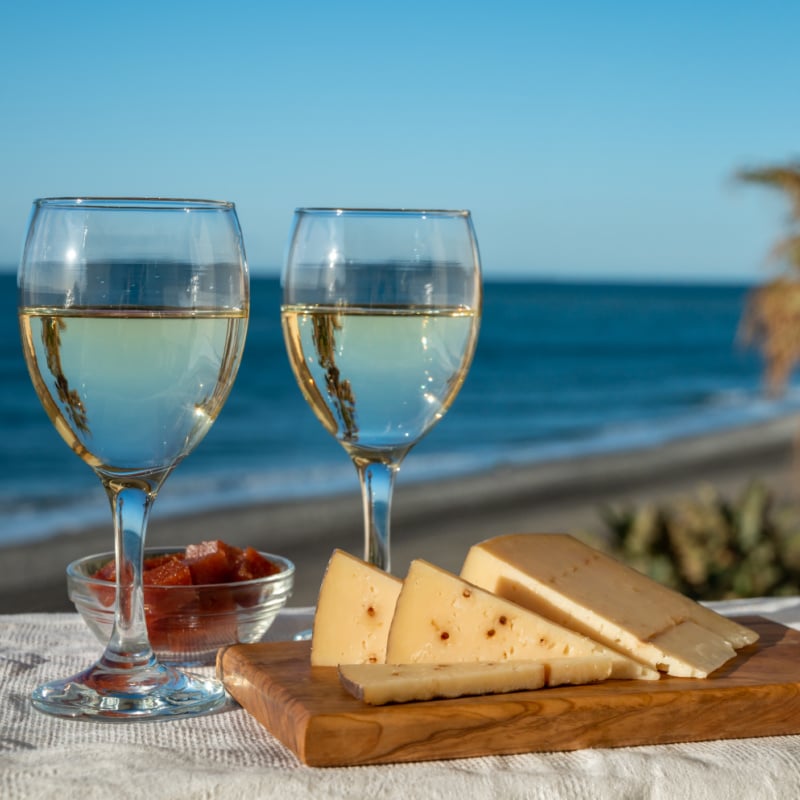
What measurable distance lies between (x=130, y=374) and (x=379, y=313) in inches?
18.2

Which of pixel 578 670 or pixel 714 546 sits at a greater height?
pixel 578 670

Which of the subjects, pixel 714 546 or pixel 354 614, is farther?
pixel 714 546

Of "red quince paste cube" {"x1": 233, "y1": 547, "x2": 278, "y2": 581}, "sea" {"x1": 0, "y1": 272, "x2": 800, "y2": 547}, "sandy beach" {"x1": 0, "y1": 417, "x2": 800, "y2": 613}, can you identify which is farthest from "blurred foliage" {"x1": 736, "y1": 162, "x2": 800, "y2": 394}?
"red quince paste cube" {"x1": 233, "y1": 547, "x2": 278, "y2": 581}

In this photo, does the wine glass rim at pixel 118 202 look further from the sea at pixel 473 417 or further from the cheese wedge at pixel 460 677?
the sea at pixel 473 417

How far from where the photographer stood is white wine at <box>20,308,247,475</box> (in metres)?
1.48

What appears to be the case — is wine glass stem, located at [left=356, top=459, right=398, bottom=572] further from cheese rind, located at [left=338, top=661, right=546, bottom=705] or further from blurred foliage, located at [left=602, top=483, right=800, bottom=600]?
blurred foliage, located at [left=602, top=483, right=800, bottom=600]

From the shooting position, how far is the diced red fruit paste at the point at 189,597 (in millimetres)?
1829

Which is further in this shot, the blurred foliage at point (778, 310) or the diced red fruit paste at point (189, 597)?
the blurred foliage at point (778, 310)

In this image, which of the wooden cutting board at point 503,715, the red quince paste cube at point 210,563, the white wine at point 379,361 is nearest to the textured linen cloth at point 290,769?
the wooden cutting board at point 503,715

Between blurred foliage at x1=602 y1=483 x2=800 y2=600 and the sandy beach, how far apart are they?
275 cm

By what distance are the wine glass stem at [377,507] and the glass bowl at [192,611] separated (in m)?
0.14

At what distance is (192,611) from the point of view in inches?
72.7

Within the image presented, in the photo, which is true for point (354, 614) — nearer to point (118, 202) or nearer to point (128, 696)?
point (128, 696)

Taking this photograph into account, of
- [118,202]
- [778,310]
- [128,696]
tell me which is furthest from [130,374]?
[778,310]
